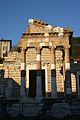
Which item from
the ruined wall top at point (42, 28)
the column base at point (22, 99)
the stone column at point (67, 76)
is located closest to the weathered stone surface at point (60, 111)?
the stone column at point (67, 76)

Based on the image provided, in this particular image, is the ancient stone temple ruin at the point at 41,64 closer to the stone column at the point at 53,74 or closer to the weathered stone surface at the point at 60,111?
the stone column at the point at 53,74

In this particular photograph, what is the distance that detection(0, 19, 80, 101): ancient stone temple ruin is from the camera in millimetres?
20312

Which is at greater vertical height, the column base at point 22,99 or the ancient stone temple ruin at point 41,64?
the ancient stone temple ruin at point 41,64

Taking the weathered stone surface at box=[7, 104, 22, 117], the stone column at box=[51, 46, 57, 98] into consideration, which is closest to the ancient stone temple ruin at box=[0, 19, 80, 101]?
the stone column at box=[51, 46, 57, 98]

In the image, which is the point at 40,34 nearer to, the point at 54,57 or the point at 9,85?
the point at 54,57

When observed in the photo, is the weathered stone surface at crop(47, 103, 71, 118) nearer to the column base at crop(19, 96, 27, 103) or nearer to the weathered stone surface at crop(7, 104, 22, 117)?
the weathered stone surface at crop(7, 104, 22, 117)

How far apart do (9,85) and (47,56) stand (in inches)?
164

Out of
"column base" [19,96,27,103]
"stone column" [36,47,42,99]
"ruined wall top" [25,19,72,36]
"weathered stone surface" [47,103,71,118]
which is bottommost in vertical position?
"weathered stone surface" [47,103,71,118]

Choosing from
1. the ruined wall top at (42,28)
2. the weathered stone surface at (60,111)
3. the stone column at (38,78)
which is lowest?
the weathered stone surface at (60,111)

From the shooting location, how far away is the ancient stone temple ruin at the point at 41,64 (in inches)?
800

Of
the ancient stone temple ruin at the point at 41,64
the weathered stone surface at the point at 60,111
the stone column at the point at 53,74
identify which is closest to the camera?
the weathered stone surface at the point at 60,111

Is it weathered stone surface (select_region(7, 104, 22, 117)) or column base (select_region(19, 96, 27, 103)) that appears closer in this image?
weathered stone surface (select_region(7, 104, 22, 117))

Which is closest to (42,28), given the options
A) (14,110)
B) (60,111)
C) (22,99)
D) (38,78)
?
(38,78)

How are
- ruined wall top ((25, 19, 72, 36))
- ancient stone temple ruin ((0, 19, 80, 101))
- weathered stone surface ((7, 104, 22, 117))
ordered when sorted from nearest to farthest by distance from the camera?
weathered stone surface ((7, 104, 22, 117)) < ancient stone temple ruin ((0, 19, 80, 101)) < ruined wall top ((25, 19, 72, 36))
